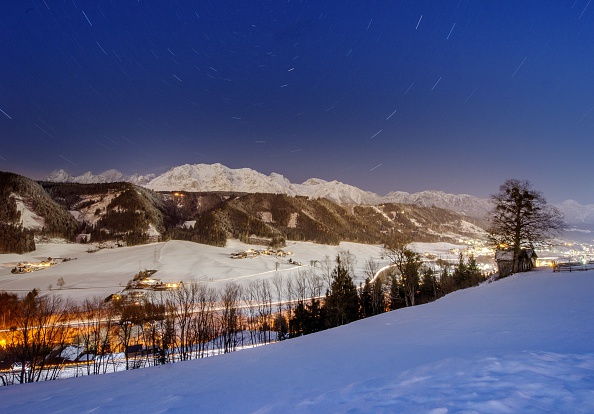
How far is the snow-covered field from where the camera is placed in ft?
355

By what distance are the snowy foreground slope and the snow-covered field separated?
97.5m

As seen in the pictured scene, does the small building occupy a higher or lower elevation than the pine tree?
higher

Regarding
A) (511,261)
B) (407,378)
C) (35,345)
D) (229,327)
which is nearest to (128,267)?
(229,327)

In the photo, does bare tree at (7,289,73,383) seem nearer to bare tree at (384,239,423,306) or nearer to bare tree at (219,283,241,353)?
bare tree at (219,283,241,353)

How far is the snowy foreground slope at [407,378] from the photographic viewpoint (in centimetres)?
554

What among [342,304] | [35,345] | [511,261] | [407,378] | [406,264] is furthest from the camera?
[406,264]

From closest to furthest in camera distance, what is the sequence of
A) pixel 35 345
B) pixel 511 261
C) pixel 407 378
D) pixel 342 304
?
pixel 407 378, pixel 35 345, pixel 511 261, pixel 342 304

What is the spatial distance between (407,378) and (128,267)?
150675 mm

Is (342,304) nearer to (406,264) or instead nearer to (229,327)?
(406,264)

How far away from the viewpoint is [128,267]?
445ft

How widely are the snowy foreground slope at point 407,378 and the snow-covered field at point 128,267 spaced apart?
97.5 metres

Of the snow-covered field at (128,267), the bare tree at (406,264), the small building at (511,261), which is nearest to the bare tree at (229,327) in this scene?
the bare tree at (406,264)

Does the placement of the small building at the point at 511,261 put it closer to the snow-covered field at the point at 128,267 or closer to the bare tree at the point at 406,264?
the bare tree at the point at 406,264

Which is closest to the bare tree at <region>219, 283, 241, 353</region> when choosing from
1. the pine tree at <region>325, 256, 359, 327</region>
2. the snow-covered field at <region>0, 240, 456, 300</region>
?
the pine tree at <region>325, 256, 359, 327</region>
